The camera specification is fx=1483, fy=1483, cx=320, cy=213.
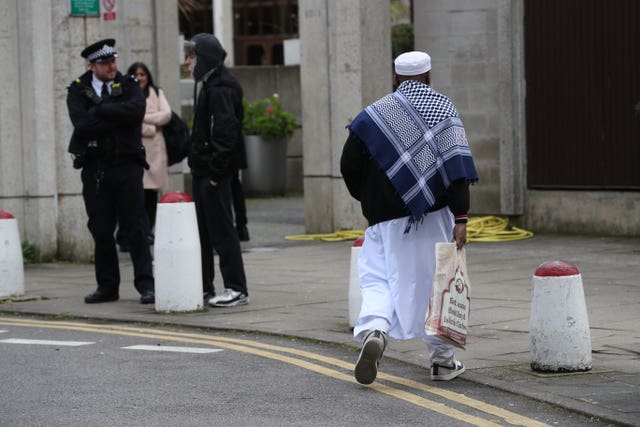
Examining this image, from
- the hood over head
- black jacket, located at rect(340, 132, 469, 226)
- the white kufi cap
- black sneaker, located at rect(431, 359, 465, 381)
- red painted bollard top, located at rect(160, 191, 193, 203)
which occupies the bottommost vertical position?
black sneaker, located at rect(431, 359, 465, 381)

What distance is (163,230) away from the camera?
1073 centimetres

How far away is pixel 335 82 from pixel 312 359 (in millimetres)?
8204

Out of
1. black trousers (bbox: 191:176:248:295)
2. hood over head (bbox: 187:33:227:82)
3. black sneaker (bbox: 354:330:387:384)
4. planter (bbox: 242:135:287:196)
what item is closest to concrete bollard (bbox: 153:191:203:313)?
black trousers (bbox: 191:176:248:295)

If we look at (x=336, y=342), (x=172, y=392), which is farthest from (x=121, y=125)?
(x=172, y=392)

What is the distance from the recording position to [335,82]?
16406 millimetres

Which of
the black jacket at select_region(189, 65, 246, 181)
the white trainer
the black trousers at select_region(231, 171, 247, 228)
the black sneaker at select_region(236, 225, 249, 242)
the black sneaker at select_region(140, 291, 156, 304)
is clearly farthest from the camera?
the black sneaker at select_region(236, 225, 249, 242)

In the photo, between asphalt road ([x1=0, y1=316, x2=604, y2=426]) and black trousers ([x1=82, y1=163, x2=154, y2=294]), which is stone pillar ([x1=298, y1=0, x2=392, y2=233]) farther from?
asphalt road ([x1=0, y1=316, x2=604, y2=426])

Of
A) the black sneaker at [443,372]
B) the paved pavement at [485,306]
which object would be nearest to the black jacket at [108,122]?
the paved pavement at [485,306]

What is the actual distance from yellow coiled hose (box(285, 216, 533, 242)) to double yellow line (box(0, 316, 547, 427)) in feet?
19.3

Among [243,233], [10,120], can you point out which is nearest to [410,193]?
[10,120]

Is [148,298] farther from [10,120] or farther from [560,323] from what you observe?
[560,323]

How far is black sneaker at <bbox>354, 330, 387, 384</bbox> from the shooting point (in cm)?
736

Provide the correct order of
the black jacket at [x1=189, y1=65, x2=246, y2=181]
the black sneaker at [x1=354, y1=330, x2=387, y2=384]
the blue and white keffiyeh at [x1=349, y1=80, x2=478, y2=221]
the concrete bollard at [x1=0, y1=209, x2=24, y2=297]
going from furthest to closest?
the concrete bollard at [x1=0, y1=209, x2=24, y2=297], the black jacket at [x1=189, y1=65, x2=246, y2=181], the blue and white keffiyeh at [x1=349, y1=80, x2=478, y2=221], the black sneaker at [x1=354, y1=330, x2=387, y2=384]

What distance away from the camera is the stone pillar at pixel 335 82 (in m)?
16.2
